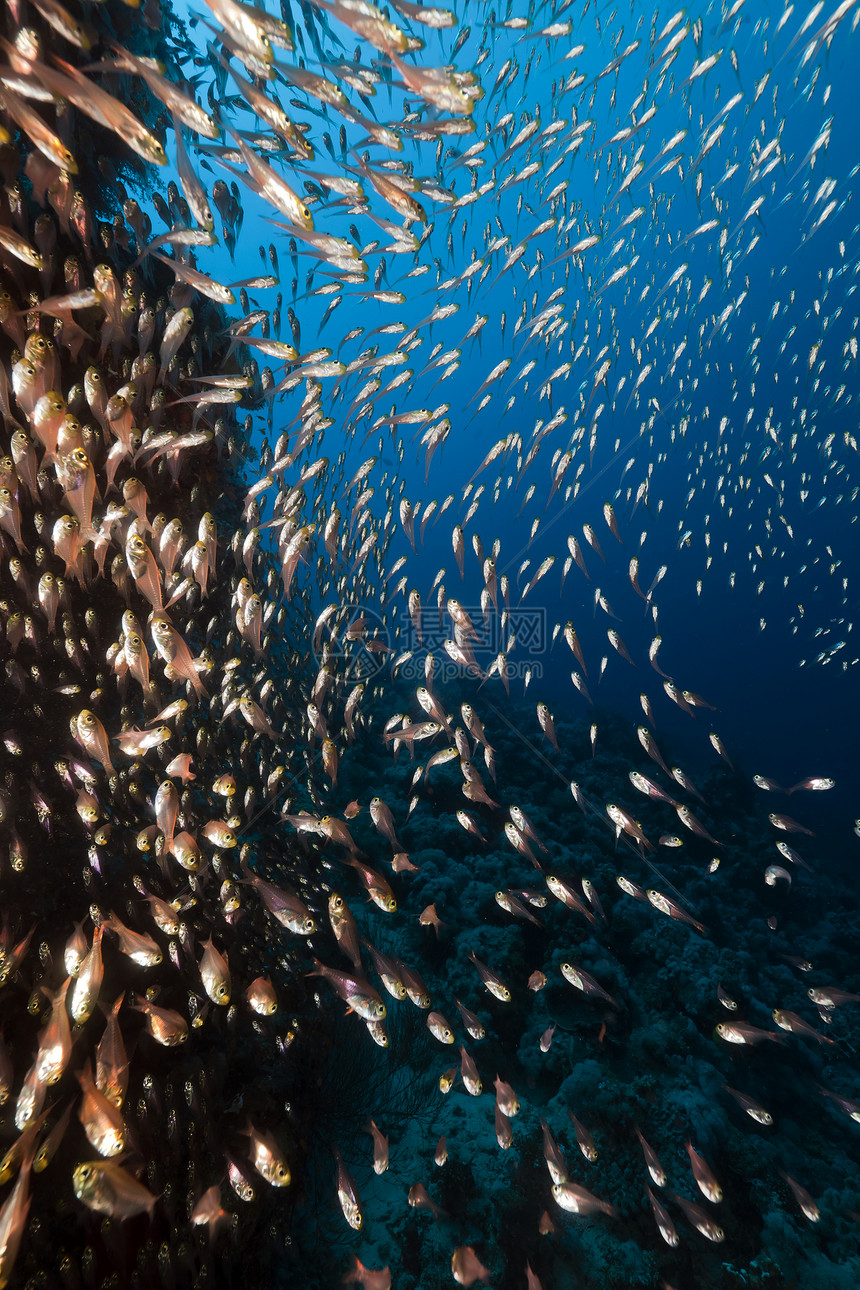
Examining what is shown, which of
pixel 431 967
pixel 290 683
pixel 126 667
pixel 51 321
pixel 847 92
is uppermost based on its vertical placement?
pixel 847 92

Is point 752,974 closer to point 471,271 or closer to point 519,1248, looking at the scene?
point 519,1248

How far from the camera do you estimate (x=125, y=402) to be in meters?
3.28

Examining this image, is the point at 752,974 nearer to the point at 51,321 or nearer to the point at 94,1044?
the point at 94,1044

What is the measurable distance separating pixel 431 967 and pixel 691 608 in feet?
236

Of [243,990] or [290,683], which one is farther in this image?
[290,683]

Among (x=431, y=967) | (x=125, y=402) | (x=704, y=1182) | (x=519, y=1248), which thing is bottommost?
(x=519, y=1248)

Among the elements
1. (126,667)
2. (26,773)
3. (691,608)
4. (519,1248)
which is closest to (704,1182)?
(519,1248)

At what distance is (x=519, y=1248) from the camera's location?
398cm

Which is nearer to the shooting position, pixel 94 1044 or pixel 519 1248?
pixel 94 1044

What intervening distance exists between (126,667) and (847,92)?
200ft

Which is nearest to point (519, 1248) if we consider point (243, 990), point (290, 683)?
point (243, 990)

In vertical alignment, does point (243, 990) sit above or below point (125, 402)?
below

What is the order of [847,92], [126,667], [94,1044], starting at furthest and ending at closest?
1. [847,92]
2. [126,667]
3. [94,1044]

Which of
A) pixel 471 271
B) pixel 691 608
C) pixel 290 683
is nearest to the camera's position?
pixel 471 271
